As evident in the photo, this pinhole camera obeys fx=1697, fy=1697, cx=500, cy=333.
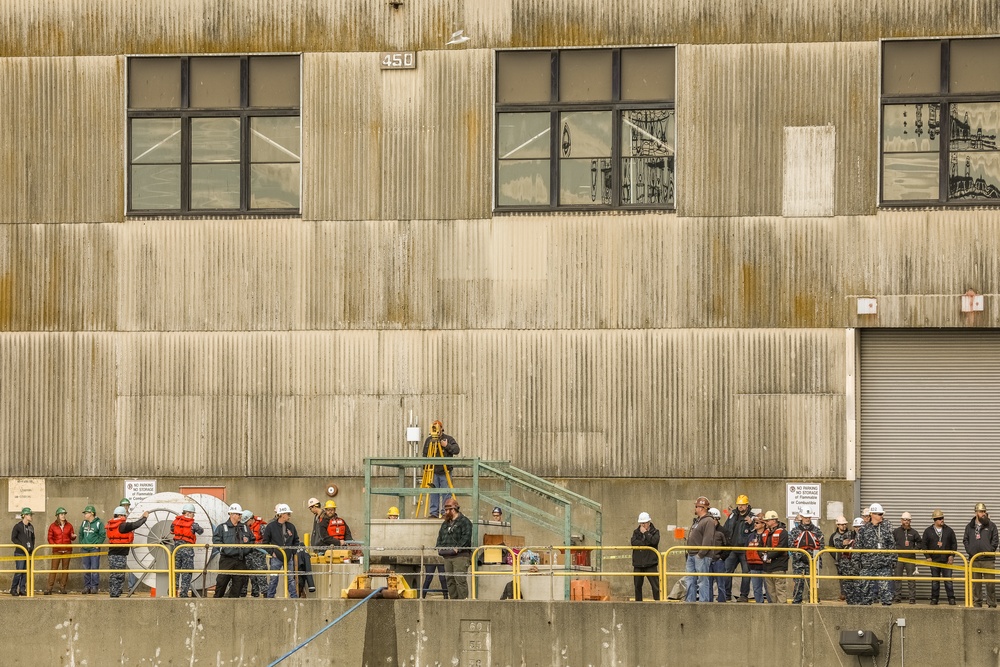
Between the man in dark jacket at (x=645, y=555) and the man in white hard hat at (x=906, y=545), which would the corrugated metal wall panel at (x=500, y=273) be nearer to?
the man in white hard hat at (x=906, y=545)

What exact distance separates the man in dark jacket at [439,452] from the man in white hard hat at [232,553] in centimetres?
343

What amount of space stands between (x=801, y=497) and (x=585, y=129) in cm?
855

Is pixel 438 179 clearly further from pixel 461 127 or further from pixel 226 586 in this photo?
pixel 226 586

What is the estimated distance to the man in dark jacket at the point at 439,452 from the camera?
3135cm

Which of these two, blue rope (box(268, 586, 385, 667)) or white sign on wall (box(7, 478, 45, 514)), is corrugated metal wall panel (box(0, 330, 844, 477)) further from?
blue rope (box(268, 586, 385, 667))

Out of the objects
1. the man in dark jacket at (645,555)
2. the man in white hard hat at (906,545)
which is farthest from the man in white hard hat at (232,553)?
the man in white hard hat at (906,545)

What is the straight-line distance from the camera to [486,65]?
1363 inches

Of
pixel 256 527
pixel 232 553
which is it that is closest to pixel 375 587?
pixel 232 553

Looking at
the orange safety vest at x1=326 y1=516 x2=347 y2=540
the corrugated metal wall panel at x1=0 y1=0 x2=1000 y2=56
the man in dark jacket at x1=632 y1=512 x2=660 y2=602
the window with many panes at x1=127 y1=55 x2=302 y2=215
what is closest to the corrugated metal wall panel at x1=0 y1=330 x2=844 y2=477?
the orange safety vest at x1=326 y1=516 x2=347 y2=540

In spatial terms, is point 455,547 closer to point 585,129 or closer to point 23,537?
point 23,537

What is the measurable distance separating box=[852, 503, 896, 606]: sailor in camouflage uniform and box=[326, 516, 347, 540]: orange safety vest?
9.56 meters

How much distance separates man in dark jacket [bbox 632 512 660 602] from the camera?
2948 centimetres

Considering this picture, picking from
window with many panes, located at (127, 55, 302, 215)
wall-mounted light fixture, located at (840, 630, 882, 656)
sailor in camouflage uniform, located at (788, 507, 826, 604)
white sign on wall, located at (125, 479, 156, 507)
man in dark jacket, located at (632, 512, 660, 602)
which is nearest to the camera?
wall-mounted light fixture, located at (840, 630, 882, 656)

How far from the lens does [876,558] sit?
2856 cm
